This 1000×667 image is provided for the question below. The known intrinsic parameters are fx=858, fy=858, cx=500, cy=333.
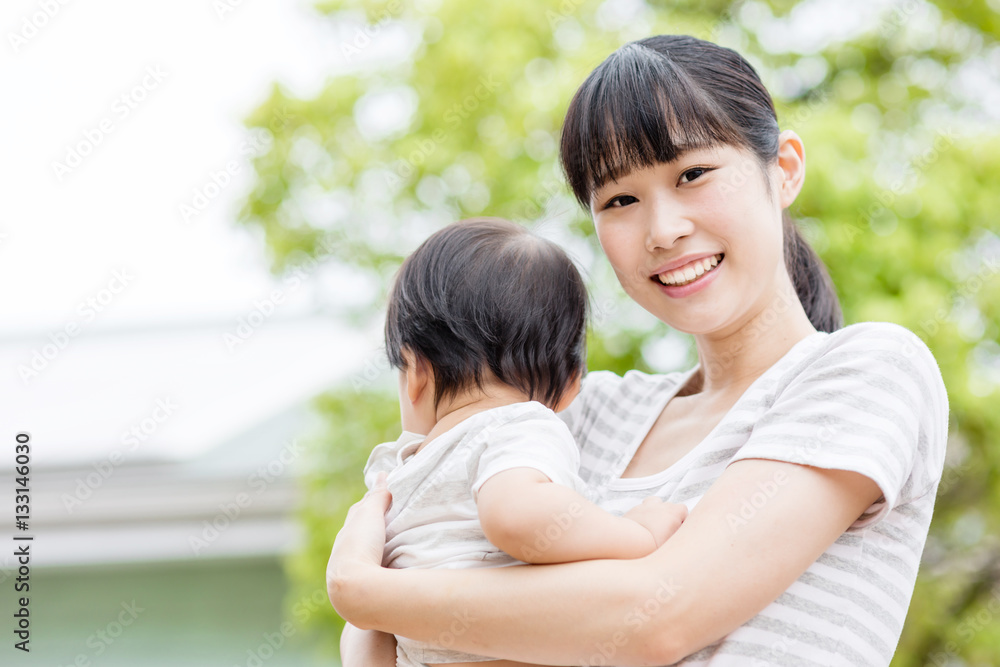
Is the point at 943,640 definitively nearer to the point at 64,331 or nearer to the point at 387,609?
the point at 387,609

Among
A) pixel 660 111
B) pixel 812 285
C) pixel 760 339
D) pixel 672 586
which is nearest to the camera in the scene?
pixel 672 586

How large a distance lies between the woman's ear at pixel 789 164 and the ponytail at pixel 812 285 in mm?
→ 175

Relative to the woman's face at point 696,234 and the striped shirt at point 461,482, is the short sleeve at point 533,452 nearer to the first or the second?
the striped shirt at point 461,482

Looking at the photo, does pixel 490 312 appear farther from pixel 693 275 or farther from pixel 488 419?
pixel 693 275

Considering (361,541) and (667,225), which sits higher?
(667,225)

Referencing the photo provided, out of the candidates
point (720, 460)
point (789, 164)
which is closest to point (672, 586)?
point (720, 460)

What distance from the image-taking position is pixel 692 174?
120cm

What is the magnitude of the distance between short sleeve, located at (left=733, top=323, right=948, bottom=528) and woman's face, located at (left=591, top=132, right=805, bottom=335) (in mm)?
216

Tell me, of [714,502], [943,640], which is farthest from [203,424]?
[714,502]

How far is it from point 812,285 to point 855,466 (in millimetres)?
649

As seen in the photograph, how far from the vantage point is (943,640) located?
147 inches

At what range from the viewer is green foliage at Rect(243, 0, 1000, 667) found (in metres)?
3.08

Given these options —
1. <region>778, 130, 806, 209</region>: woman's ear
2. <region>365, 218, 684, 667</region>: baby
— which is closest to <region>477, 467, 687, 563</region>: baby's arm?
<region>365, 218, 684, 667</region>: baby

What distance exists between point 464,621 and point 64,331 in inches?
102
